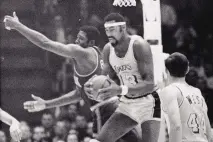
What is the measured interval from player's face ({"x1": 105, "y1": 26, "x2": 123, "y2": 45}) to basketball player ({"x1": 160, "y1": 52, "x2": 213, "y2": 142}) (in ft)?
3.43

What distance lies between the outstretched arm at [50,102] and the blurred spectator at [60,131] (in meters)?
0.22

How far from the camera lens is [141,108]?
4.79 meters

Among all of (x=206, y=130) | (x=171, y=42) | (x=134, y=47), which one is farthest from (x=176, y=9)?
(x=206, y=130)

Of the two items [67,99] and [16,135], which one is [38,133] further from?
[67,99]

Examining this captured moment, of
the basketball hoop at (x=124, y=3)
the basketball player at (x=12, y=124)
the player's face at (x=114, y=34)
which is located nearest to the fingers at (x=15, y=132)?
the basketball player at (x=12, y=124)

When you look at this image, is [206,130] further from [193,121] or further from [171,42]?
[171,42]

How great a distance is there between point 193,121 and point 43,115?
1.94 m

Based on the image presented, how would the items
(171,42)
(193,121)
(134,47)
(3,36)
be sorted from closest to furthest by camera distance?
(193,121), (134,47), (3,36), (171,42)

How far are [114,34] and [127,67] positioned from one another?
428 millimetres

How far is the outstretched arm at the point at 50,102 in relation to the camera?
16.8 ft

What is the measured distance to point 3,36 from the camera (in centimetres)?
505

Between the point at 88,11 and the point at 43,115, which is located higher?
the point at 88,11

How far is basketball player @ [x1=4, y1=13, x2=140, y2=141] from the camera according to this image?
505cm

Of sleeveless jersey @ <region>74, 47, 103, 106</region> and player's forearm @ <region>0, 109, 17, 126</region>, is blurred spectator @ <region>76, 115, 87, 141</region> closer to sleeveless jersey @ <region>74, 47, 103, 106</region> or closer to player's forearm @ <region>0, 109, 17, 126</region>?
sleeveless jersey @ <region>74, 47, 103, 106</region>
